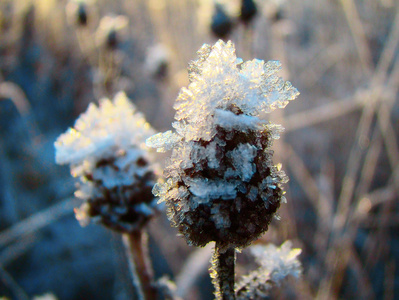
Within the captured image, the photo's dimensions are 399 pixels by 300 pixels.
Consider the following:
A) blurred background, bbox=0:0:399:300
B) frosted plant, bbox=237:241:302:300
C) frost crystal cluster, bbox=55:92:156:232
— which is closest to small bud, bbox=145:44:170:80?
blurred background, bbox=0:0:399:300

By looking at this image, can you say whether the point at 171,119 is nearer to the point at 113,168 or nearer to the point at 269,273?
the point at 113,168

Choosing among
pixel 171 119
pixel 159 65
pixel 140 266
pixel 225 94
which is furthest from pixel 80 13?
pixel 225 94

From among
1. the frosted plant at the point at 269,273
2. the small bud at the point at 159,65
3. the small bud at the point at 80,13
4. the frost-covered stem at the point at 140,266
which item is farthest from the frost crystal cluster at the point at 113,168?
the small bud at the point at 159,65

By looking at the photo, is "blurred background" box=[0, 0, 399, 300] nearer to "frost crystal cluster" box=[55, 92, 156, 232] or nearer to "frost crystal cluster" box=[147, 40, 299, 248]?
"frost crystal cluster" box=[55, 92, 156, 232]

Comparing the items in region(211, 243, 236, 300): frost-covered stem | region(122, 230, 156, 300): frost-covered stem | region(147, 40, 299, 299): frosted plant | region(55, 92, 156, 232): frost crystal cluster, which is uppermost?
region(55, 92, 156, 232): frost crystal cluster

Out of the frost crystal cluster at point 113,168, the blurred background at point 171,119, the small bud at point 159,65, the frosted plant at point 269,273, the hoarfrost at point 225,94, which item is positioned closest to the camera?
the hoarfrost at point 225,94

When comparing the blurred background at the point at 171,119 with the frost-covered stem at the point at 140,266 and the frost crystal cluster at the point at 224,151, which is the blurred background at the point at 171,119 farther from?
the frost crystal cluster at the point at 224,151

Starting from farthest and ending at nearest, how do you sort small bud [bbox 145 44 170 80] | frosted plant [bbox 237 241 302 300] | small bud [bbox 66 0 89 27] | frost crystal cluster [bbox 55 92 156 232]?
small bud [bbox 145 44 170 80]
small bud [bbox 66 0 89 27]
frost crystal cluster [bbox 55 92 156 232]
frosted plant [bbox 237 241 302 300]
